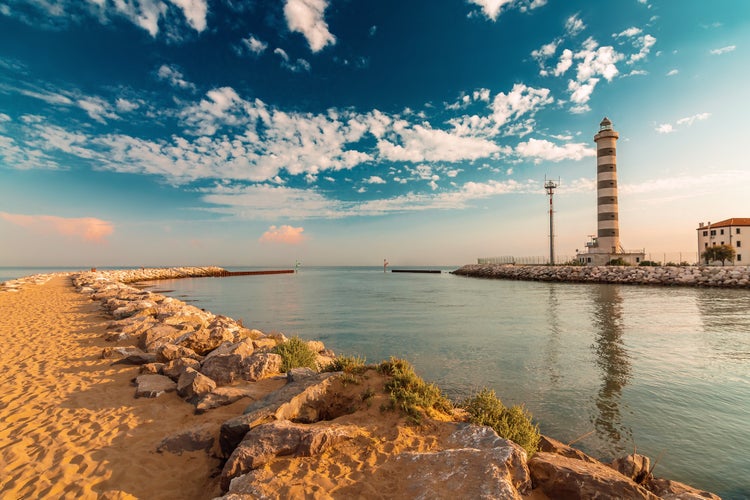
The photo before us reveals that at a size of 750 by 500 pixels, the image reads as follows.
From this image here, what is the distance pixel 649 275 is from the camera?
1876 inches

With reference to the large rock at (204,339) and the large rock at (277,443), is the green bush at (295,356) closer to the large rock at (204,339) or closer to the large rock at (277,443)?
the large rock at (204,339)

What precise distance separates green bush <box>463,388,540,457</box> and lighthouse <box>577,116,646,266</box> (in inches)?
2597

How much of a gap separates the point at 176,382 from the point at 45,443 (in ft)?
8.43

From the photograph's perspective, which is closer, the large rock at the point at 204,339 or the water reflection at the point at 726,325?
the large rock at the point at 204,339

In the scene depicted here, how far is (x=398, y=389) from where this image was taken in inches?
233

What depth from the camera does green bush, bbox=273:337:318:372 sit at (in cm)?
899

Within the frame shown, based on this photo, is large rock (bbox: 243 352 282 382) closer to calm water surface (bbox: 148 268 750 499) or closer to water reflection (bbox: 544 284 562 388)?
calm water surface (bbox: 148 268 750 499)

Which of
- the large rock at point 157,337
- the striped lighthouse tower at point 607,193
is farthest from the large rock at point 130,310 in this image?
the striped lighthouse tower at point 607,193

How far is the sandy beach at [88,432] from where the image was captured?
457 centimetres

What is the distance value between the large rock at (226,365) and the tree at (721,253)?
82.3 metres

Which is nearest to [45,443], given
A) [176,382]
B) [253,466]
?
[176,382]

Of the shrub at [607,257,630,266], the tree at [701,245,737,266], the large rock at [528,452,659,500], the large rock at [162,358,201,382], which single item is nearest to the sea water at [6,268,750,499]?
the large rock at [528,452,659,500]

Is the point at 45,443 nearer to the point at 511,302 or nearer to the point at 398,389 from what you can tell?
the point at 398,389

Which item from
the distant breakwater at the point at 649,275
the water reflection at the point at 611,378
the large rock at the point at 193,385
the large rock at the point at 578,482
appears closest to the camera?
the large rock at the point at 578,482
